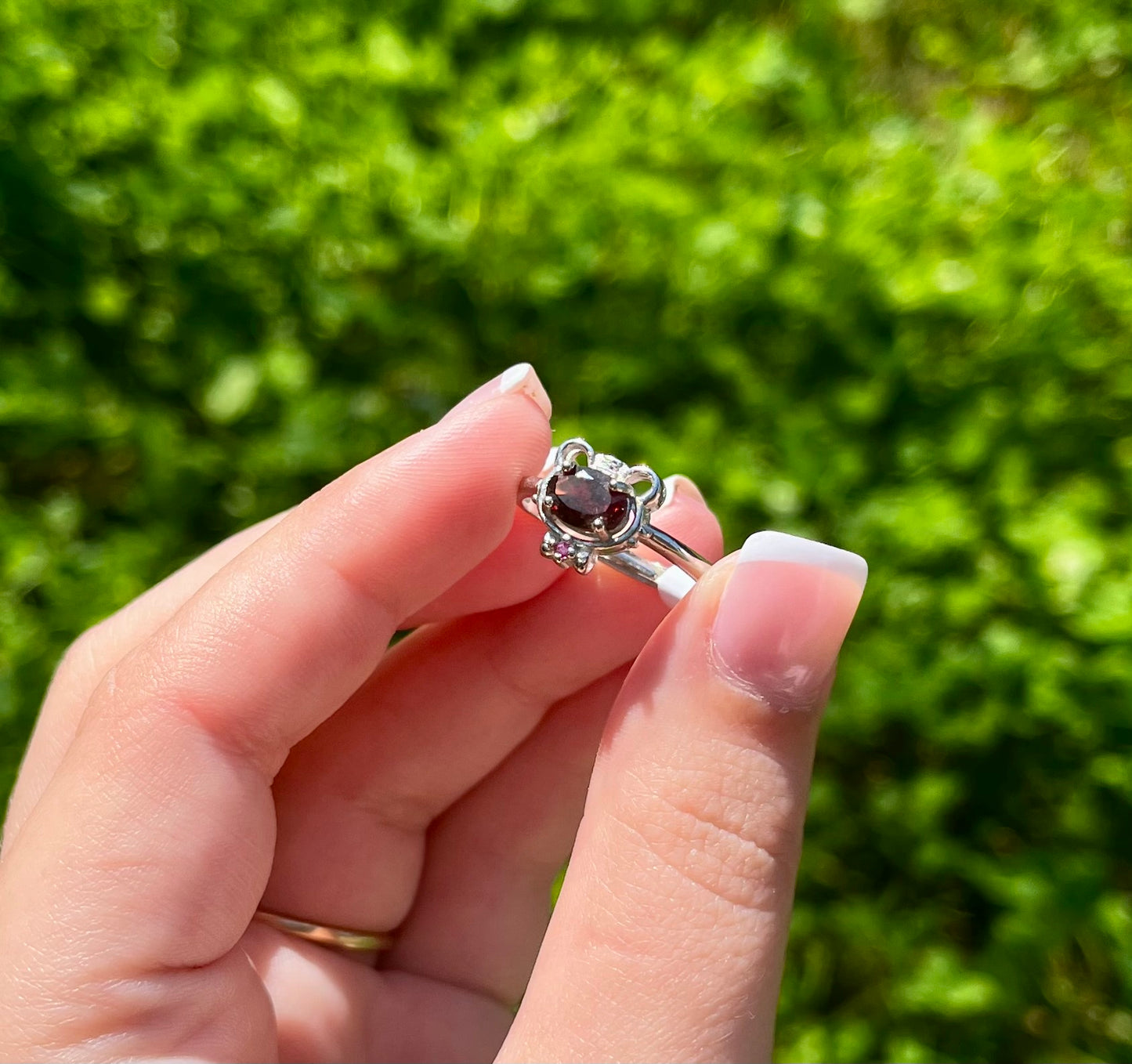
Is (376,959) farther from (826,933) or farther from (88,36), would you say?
(88,36)

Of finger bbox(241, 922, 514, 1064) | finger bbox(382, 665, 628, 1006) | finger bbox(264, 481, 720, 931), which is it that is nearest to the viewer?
finger bbox(241, 922, 514, 1064)

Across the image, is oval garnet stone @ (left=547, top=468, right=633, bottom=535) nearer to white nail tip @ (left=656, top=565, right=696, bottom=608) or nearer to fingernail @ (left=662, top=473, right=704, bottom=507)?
white nail tip @ (left=656, top=565, right=696, bottom=608)

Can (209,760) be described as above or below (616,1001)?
above

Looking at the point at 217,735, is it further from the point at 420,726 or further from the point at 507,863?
the point at 507,863

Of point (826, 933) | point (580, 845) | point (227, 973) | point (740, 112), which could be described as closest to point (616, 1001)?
point (580, 845)

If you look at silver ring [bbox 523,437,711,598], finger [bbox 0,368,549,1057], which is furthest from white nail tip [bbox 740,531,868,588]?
finger [bbox 0,368,549,1057]

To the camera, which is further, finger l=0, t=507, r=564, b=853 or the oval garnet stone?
finger l=0, t=507, r=564, b=853
